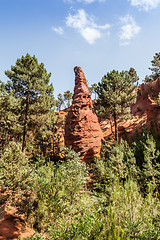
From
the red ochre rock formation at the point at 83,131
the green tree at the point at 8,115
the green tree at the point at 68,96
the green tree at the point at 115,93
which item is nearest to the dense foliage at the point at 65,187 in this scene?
the green tree at the point at 8,115

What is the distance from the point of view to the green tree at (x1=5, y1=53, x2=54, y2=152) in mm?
14969

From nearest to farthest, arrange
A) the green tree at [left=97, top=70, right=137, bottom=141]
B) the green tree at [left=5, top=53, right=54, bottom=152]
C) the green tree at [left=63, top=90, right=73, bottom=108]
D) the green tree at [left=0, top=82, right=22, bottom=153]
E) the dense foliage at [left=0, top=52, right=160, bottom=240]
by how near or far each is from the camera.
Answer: the dense foliage at [left=0, top=52, right=160, bottom=240]
the green tree at [left=0, top=82, right=22, bottom=153]
the green tree at [left=5, top=53, right=54, bottom=152]
the green tree at [left=97, top=70, right=137, bottom=141]
the green tree at [left=63, top=90, right=73, bottom=108]

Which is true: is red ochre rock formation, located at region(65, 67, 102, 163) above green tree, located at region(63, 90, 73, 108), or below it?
below

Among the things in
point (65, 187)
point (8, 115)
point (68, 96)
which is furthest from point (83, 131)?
point (68, 96)

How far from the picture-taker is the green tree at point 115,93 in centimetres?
1784

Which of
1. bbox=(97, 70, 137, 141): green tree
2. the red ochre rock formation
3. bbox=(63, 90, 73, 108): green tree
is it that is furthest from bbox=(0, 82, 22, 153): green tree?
bbox=(63, 90, 73, 108): green tree

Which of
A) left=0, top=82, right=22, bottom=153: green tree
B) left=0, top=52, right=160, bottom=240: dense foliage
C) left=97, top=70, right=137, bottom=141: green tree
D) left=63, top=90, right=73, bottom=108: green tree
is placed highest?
left=63, top=90, right=73, bottom=108: green tree

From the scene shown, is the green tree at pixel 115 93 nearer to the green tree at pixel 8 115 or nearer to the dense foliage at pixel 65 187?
the dense foliage at pixel 65 187

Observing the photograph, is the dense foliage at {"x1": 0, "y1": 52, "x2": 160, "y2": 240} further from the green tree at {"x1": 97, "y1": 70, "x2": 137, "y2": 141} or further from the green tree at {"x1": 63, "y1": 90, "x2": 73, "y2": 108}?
the green tree at {"x1": 63, "y1": 90, "x2": 73, "y2": 108}

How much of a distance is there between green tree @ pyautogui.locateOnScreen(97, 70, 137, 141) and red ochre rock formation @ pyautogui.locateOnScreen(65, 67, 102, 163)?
411cm

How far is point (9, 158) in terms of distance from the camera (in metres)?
6.59

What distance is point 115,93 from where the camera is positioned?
17938 mm

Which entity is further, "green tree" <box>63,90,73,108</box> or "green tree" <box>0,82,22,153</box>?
"green tree" <box>63,90,73,108</box>

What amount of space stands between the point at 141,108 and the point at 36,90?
29.7 m
